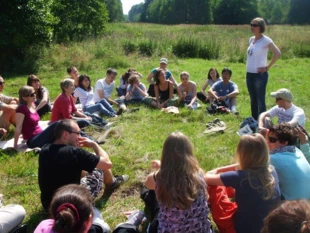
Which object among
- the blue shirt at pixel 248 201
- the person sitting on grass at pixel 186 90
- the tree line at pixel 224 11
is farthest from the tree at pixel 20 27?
the tree line at pixel 224 11

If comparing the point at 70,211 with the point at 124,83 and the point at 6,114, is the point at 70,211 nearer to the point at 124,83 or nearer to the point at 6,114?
the point at 6,114

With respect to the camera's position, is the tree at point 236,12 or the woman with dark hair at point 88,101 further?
the tree at point 236,12

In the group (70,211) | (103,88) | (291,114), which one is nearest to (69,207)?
(70,211)

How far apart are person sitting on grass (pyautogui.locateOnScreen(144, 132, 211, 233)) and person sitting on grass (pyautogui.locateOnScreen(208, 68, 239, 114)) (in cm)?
524

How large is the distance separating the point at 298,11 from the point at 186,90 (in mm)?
61475

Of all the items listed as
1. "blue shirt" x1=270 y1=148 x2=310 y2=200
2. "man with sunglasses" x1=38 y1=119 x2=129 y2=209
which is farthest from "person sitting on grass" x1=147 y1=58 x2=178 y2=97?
"blue shirt" x1=270 y1=148 x2=310 y2=200

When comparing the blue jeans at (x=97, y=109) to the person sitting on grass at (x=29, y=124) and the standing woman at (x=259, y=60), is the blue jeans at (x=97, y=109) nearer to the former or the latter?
the person sitting on grass at (x=29, y=124)

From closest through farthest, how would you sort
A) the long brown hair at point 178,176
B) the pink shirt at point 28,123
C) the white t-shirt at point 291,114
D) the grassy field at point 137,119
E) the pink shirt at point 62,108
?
the long brown hair at point 178,176, the grassy field at point 137,119, the white t-shirt at point 291,114, the pink shirt at point 28,123, the pink shirt at point 62,108

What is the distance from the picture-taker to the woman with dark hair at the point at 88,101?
7.75 metres

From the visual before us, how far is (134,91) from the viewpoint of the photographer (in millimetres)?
8688

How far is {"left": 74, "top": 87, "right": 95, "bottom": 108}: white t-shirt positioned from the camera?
7945mm

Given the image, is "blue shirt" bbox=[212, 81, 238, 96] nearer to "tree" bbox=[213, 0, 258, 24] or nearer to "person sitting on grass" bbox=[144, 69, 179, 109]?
"person sitting on grass" bbox=[144, 69, 179, 109]

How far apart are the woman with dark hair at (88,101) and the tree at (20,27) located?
24.7 feet

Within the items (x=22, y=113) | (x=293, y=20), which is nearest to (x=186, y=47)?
(x=22, y=113)
